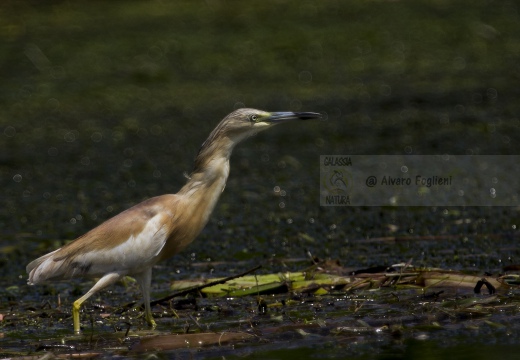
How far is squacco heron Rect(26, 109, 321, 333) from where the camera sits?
19.0 feet

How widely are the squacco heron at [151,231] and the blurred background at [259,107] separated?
118 cm

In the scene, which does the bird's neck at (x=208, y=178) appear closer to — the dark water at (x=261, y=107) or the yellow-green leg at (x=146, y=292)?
the yellow-green leg at (x=146, y=292)

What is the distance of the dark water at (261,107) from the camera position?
24.4 ft

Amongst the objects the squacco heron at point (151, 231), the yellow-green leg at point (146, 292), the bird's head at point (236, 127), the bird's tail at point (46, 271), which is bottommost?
the yellow-green leg at point (146, 292)

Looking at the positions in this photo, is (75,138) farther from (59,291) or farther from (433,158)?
(59,291)

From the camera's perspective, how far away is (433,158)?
9.69 m

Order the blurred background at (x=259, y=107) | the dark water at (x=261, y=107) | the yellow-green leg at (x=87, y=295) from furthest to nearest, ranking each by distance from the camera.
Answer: the blurred background at (x=259, y=107)
the dark water at (x=261, y=107)
the yellow-green leg at (x=87, y=295)

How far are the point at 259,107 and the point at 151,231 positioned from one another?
5.98 meters

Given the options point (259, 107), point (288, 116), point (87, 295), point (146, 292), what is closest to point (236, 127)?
→ point (288, 116)

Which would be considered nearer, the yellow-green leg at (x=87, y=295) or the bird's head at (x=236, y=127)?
the yellow-green leg at (x=87, y=295)

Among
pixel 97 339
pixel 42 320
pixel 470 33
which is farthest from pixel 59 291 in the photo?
pixel 470 33

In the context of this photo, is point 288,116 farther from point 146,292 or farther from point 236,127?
point 146,292

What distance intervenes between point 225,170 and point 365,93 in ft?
21.1

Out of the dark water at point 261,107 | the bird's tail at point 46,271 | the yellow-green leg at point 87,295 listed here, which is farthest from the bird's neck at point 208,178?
the dark water at point 261,107
